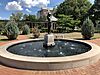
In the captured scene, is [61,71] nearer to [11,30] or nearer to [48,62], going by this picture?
[48,62]

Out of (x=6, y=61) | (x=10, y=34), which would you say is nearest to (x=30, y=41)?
(x=10, y=34)

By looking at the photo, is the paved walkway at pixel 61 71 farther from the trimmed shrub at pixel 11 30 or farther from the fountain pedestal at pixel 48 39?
the trimmed shrub at pixel 11 30

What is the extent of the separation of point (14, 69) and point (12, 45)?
524 centimetres

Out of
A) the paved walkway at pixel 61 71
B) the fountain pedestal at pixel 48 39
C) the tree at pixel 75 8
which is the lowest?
the paved walkway at pixel 61 71

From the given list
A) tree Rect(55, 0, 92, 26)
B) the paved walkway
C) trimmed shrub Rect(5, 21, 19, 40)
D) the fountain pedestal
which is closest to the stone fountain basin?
the paved walkway

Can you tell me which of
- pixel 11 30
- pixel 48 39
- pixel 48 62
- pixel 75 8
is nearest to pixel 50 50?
pixel 48 39

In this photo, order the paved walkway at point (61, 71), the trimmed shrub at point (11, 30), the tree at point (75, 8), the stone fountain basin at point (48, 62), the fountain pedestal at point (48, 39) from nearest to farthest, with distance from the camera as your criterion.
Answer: the paved walkway at point (61, 71), the stone fountain basin at point (48, 62), the fountain pedestal at point (48, 39), the trimmed shrub at point (11, 30), the tree at point (75, 8)

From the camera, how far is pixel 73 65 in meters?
8.89

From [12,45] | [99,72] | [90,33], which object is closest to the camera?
[99,72]

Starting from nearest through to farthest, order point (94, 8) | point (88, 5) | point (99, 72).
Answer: point (99, 72) → point (94, 8) → point (88, 5)

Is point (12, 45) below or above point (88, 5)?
below

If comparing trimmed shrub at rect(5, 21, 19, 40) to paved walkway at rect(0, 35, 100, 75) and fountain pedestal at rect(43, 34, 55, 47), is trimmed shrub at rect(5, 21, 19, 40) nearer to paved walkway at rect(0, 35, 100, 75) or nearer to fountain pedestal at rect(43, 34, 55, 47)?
fountain pedestal at rect(43, 34, 55, 47)

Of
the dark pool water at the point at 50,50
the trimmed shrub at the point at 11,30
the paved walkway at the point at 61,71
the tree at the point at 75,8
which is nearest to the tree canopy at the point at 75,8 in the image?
the tree at the point at 75,8

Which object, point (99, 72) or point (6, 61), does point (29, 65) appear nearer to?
point (6, 61)
